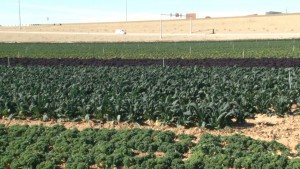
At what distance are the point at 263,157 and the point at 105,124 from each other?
4.57 m

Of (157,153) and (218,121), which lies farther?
(218,121)

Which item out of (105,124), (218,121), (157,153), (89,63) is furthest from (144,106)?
(89,63)

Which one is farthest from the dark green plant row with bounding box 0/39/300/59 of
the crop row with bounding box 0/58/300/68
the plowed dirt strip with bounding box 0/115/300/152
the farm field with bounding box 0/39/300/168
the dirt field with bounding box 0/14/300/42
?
the dirt field with bounding box 0/14/300/42

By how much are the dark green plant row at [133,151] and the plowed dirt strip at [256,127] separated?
2.68 feet

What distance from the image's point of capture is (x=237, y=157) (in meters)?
7.88

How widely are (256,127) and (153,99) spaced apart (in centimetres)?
297

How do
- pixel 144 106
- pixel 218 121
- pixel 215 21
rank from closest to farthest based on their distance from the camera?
pixel 218 121, pixel 144 106, pixel 215 21

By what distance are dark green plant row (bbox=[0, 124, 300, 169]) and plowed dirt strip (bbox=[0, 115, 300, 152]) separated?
82 cm

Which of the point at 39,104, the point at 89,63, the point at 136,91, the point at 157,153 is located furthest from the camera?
the point at 89,63

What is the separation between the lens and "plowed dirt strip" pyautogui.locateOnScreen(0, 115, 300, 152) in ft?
31.5

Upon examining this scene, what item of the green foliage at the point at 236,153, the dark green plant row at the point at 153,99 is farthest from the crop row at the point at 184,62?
the green foliage at the point at 236,153

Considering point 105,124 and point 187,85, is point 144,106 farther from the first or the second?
point 187,85

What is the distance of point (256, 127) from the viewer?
10.5 m

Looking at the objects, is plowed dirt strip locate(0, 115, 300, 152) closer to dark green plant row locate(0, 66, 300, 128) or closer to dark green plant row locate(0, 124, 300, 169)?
dark green plant row locate(0, 66, 300, 128)
